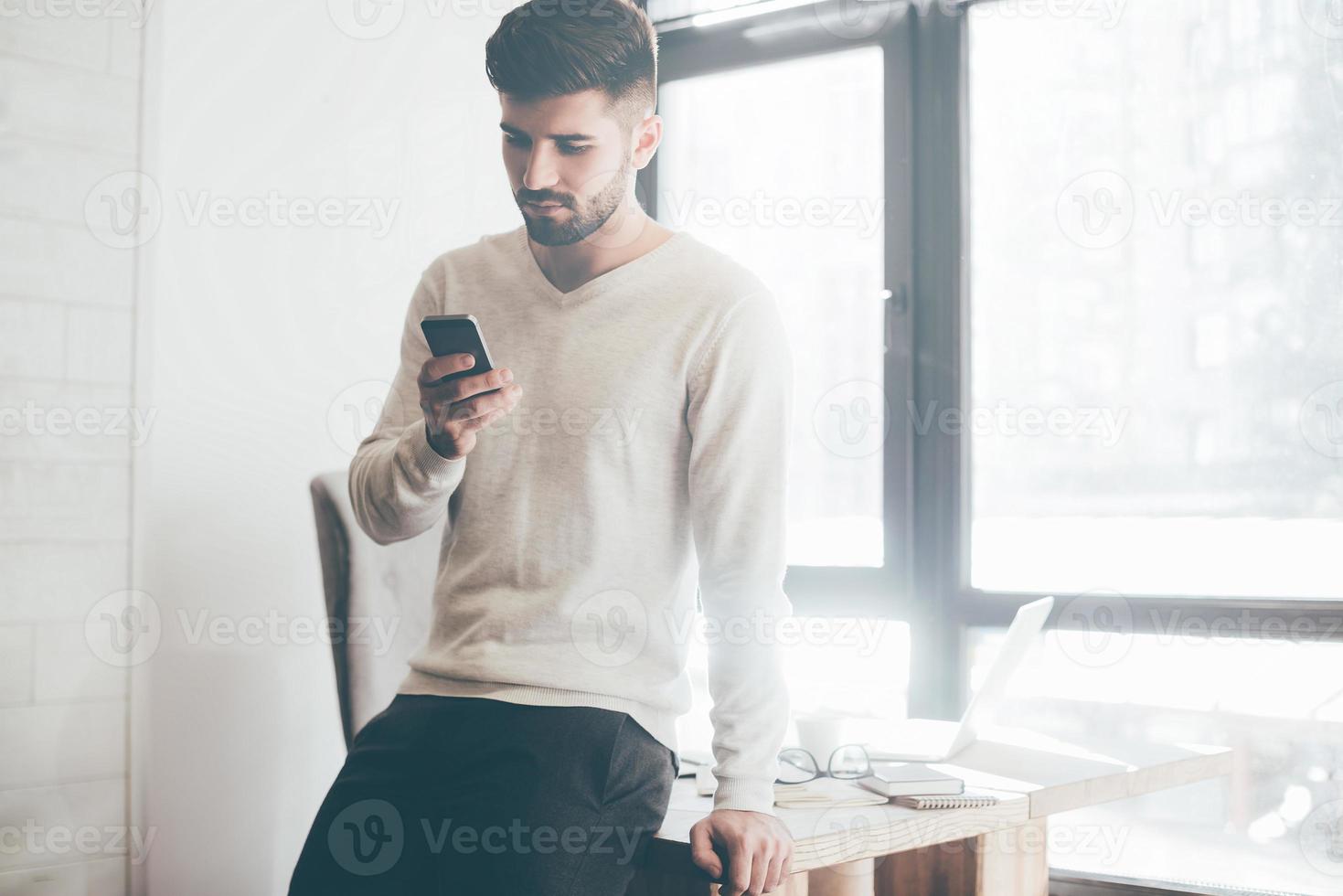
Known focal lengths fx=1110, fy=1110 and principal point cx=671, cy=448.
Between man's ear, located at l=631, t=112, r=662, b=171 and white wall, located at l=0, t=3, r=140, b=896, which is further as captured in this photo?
white wall, located at l=0, t=3, r=140, b=896

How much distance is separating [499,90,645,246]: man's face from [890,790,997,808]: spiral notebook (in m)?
0.76

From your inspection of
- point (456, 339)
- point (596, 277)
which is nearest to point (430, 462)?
point (456, 339)

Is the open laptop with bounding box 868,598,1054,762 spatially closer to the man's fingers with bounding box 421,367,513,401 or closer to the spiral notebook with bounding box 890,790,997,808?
the spiral notebook with bounding box 890,790,997,808

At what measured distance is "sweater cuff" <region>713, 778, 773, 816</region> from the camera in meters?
1.09

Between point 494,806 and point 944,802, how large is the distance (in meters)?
0.56

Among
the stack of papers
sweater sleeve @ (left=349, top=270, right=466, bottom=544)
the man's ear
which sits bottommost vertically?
the stack of papers

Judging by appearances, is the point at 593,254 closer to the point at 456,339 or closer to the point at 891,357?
the point at 456,339

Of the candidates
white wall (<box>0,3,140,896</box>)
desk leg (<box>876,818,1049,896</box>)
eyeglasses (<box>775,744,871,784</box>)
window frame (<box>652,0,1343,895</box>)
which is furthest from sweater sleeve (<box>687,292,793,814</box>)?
window frame (<box>652,0,1343,895</box>)

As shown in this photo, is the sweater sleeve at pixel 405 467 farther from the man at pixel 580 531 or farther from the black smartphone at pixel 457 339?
the black smartphone at pixel 457 339

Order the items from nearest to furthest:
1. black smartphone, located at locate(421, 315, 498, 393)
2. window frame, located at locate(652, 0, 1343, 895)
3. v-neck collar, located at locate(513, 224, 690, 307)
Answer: black smartphone, located at locate(421, 315, 498, 393) → v-neck collar, located at locate(513, 224, 690, 307) → window frame, located at locate(652, 0, 1343, 895)

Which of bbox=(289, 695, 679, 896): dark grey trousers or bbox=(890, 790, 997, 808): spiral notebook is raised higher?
bbox=(289, 695, 679, 896): dark grey trousers

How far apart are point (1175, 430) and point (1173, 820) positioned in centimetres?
77

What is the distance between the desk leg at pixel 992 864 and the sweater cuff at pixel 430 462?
2.82 ft

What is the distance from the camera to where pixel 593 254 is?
1.26m
